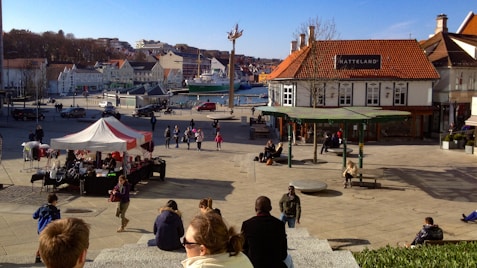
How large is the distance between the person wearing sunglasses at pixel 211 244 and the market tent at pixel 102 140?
15.4 m

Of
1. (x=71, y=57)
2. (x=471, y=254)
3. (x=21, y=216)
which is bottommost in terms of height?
(x=21, y=216)

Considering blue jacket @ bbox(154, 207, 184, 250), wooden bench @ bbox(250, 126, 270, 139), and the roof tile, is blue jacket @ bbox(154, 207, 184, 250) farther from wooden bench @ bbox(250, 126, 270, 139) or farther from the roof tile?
wooden bench @ bbox(250, 126, 270, 139)

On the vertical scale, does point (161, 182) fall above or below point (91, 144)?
below

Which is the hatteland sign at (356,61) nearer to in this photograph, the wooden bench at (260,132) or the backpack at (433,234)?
the wooden bench at (260,132)

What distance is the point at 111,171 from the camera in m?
19.1

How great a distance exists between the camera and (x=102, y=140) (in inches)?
757

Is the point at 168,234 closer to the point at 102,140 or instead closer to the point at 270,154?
the point at 102,140

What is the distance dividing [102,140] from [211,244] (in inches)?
636

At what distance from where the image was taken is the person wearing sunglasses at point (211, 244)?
3881 millimetres

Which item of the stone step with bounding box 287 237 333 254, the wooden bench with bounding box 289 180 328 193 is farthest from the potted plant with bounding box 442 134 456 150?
the stone step with bounding box 287 237 333 254

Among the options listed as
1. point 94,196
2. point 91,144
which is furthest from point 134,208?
point 91,144

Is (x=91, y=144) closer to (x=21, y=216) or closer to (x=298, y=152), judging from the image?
(x=21, y=216)

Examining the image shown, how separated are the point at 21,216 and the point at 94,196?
355 centimetres

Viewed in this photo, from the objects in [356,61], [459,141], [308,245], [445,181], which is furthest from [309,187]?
[356,61]
